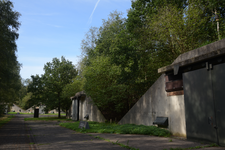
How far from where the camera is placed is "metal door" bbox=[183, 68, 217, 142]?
740cm

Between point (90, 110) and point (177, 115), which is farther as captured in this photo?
point (90, 110)

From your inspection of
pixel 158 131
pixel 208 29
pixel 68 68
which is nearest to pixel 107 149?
pixel 158 131

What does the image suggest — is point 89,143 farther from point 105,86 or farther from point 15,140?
point 105,86

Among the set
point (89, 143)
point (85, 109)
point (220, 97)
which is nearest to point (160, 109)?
point (220, 97)

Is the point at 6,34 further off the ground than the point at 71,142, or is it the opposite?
the point at 6,34

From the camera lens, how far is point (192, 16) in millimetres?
17203

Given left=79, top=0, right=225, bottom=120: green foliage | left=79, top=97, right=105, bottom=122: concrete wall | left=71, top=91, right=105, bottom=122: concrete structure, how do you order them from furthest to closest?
left=71, top=91, right=105, bottom=122: concrete structure, left=79, top=97, right=105, bottom=122: concrete wall, left=79, top=0, right=225, bottom=120: green foliage

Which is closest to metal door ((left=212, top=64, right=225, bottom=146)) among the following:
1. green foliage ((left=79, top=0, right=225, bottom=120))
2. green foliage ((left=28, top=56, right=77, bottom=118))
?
green foliage ((left=79, top=0, right=225, bottom=120))

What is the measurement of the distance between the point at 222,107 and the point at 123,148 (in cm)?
392

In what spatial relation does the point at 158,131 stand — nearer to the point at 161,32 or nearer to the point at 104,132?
the point at 104,132

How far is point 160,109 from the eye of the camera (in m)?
11.1

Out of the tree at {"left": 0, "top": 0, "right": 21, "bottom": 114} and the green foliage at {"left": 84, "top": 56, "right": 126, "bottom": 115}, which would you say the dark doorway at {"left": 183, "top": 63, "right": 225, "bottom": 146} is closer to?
the green foliage at {"left": 84, "top": 56, "right": 126, "bottom": 115}

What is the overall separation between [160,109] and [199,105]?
11.1ft

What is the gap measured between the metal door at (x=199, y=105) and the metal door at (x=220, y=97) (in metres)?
0.20
